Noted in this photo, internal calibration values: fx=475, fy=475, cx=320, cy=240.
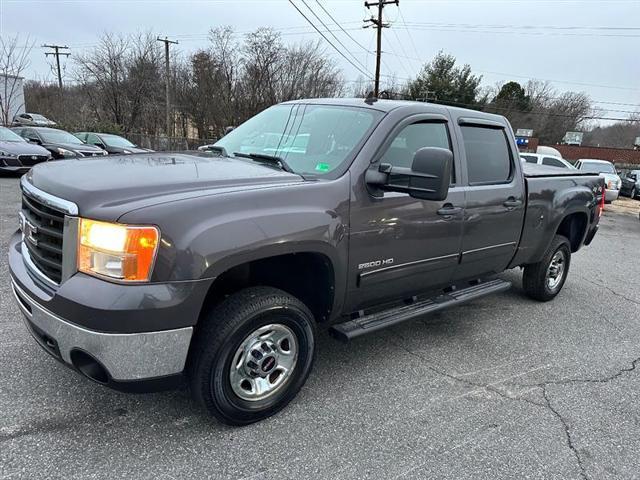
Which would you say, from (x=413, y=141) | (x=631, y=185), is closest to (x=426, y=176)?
(x=413, y=141)

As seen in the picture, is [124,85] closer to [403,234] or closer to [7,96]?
[7,96]

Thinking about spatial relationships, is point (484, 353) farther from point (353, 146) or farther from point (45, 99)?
point (45, 99)

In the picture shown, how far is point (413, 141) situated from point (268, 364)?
6.13 ft

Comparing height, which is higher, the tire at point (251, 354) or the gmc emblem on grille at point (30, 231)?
the gmc emblem on grille at point (30, 231)

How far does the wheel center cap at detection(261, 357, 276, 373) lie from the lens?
2.71 meters

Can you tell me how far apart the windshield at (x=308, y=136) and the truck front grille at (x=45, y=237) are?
1.42 meters

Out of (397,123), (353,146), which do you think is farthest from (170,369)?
(397,123)

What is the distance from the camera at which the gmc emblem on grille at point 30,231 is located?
259 cm

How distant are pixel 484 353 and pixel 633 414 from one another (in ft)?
3.56

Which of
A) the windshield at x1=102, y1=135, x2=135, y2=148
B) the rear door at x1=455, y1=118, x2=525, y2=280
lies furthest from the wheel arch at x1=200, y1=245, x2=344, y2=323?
the windshield at x1=102, y1=135, x2=135, y2=148

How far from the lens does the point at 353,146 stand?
10.2ft

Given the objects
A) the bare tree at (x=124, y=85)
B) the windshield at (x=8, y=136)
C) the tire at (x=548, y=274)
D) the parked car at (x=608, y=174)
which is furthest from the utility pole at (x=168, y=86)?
the tire at (x=548, y=274)

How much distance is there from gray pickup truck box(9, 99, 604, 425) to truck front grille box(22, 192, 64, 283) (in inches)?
0.5

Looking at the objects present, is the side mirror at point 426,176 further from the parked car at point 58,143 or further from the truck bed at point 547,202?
the parked car at point 58,143
